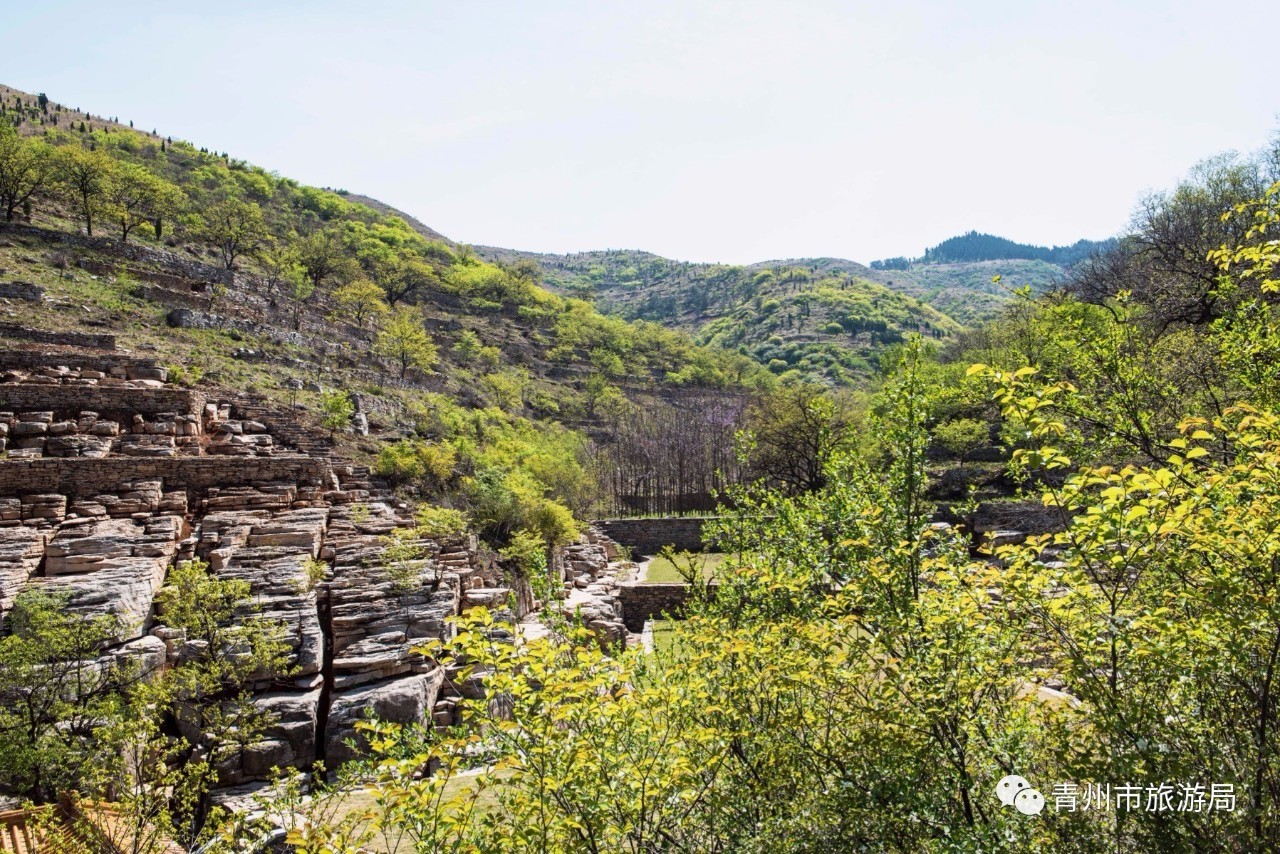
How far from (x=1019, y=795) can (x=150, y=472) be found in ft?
78.2

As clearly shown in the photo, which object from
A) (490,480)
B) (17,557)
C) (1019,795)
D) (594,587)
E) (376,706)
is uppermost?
(1019,795)

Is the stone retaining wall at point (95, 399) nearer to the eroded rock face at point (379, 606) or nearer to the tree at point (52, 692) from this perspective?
the eroded rock face at point (379, 606)

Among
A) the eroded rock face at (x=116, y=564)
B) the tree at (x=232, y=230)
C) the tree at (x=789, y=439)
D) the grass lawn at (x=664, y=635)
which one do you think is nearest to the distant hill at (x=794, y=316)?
the tree at (x=789, y=439)

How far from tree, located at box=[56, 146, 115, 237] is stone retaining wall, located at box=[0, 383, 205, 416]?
30770mm

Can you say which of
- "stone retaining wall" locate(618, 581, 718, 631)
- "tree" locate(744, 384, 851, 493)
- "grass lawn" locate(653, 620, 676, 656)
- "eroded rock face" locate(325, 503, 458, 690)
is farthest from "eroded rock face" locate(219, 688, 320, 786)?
"tree" locate(744, 384, 851, 493)

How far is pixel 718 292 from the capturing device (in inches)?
7200

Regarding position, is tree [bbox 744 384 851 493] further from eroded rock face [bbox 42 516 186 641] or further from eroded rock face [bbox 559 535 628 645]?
eroded rock face [bbox 42 516 186 641]

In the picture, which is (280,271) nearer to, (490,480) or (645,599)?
(490,480)

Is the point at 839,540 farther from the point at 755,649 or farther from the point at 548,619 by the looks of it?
the point at 548,619

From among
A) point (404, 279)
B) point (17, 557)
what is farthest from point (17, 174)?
point (17, 557)

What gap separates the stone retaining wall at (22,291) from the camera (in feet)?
98.6

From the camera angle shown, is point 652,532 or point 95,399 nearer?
point 95,399

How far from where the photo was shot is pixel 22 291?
30.8 m

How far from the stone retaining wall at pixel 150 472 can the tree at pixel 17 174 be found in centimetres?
3386
